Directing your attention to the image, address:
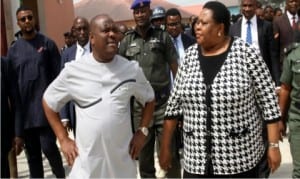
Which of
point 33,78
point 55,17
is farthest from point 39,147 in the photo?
point 55,17

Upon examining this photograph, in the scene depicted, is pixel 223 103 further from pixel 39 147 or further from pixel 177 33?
pixel 177 33

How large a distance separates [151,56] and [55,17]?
1458 centimetres

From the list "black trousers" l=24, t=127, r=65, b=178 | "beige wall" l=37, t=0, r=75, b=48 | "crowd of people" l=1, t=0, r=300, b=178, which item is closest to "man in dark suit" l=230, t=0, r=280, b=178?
"black trousers" l=24, t=127, r=65, b=178

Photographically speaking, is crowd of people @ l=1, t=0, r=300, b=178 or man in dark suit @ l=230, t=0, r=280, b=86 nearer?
crowd of people @ l=1, t=0, r=300, b=178

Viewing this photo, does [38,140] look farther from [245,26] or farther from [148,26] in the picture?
[245,26]

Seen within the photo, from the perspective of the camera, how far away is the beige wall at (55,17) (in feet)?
60.4

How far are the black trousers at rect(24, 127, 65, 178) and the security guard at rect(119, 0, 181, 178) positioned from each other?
0.93 meters

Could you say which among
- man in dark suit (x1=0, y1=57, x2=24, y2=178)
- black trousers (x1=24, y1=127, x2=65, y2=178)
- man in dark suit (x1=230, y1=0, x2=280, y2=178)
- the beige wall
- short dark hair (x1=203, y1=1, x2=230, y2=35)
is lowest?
the beige wall

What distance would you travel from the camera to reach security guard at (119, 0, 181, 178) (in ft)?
20.5

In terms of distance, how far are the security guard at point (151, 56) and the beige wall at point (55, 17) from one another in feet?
40.4

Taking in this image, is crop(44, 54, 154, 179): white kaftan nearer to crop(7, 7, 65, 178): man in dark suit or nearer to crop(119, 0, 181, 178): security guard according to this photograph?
crop(119, 0, 181, 178): security guard

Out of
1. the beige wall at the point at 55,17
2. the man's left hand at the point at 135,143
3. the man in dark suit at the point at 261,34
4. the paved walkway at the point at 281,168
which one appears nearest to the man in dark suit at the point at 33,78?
the paved walkway at the point at 281,168

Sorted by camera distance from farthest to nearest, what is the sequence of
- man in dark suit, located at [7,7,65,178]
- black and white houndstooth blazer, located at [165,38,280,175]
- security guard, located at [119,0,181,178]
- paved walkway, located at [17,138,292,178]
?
paved walkway, located at [17,138,292,178], man in dark suit, located at [7,7,65,178], security guard, located at [119,0,181,178], black and white houndstooth blazer, located at [165,38,280,175]

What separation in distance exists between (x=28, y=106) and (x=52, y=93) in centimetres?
243
